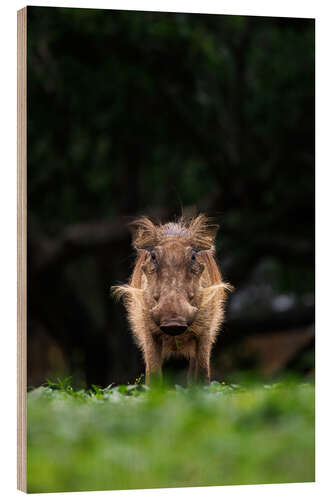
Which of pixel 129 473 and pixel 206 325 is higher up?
pixel 206 325

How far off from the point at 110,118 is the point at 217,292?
158 inches

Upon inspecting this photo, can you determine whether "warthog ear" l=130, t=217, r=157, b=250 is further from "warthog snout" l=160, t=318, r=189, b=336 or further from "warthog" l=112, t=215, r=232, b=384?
"warthog snout" l=160, t=318, r=189, b=336

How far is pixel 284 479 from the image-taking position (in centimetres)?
546

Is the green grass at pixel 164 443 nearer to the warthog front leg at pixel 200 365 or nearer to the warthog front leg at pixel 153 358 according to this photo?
the warthog front leg at pixel 153 358

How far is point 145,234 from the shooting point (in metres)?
6.42

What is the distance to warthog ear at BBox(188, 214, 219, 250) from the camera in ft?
20.7

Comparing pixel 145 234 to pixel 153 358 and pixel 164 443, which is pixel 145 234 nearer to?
pixel 153 358

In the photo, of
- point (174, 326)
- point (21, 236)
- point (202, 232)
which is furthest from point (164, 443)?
point (202, 232)

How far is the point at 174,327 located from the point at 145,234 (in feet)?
2.56

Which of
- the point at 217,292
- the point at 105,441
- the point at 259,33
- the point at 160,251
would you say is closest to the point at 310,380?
the point at 217,292

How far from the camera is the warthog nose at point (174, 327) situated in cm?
593

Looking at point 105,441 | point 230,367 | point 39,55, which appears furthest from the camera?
point 39,55

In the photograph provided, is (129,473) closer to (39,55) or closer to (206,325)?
(206,325)

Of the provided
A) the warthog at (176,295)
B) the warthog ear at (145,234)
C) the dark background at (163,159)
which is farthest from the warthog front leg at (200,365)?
the dark background at (163,159)
